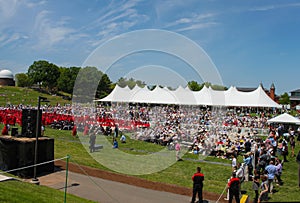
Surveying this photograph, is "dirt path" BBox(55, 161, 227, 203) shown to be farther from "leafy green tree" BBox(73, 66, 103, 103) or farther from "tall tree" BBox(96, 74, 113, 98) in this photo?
"tall tree" BBox(96, 74, 113, 98)

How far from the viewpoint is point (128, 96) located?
33844 millimetres

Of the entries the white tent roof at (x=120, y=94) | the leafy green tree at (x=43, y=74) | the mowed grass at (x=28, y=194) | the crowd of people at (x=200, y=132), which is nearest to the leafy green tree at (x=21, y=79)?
the leafy green tree at (x=43, y=74)

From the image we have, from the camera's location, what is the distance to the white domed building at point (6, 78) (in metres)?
120

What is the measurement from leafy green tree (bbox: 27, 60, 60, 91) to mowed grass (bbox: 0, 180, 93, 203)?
329ft

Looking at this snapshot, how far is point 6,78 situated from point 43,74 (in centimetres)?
2707

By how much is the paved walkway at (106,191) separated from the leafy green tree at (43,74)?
98.4 meters

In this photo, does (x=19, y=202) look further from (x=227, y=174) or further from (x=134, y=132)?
(x=134, y=132)

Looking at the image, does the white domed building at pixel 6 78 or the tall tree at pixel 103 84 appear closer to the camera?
the tall tree at pixel 103 84

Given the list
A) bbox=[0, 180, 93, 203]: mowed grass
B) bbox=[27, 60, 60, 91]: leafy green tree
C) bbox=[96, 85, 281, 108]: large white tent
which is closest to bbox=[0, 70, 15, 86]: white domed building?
bbox=[27, 60, 60, 91]: leafy green tree

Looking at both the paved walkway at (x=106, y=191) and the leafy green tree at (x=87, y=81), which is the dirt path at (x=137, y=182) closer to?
the paved walkway at (x=106, y=191)

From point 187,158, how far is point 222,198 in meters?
6.97

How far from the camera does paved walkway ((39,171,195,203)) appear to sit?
10273 millimetres

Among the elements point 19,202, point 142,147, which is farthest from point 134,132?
point 19,202

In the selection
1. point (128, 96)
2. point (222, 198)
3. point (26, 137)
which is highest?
point (128, 96)
